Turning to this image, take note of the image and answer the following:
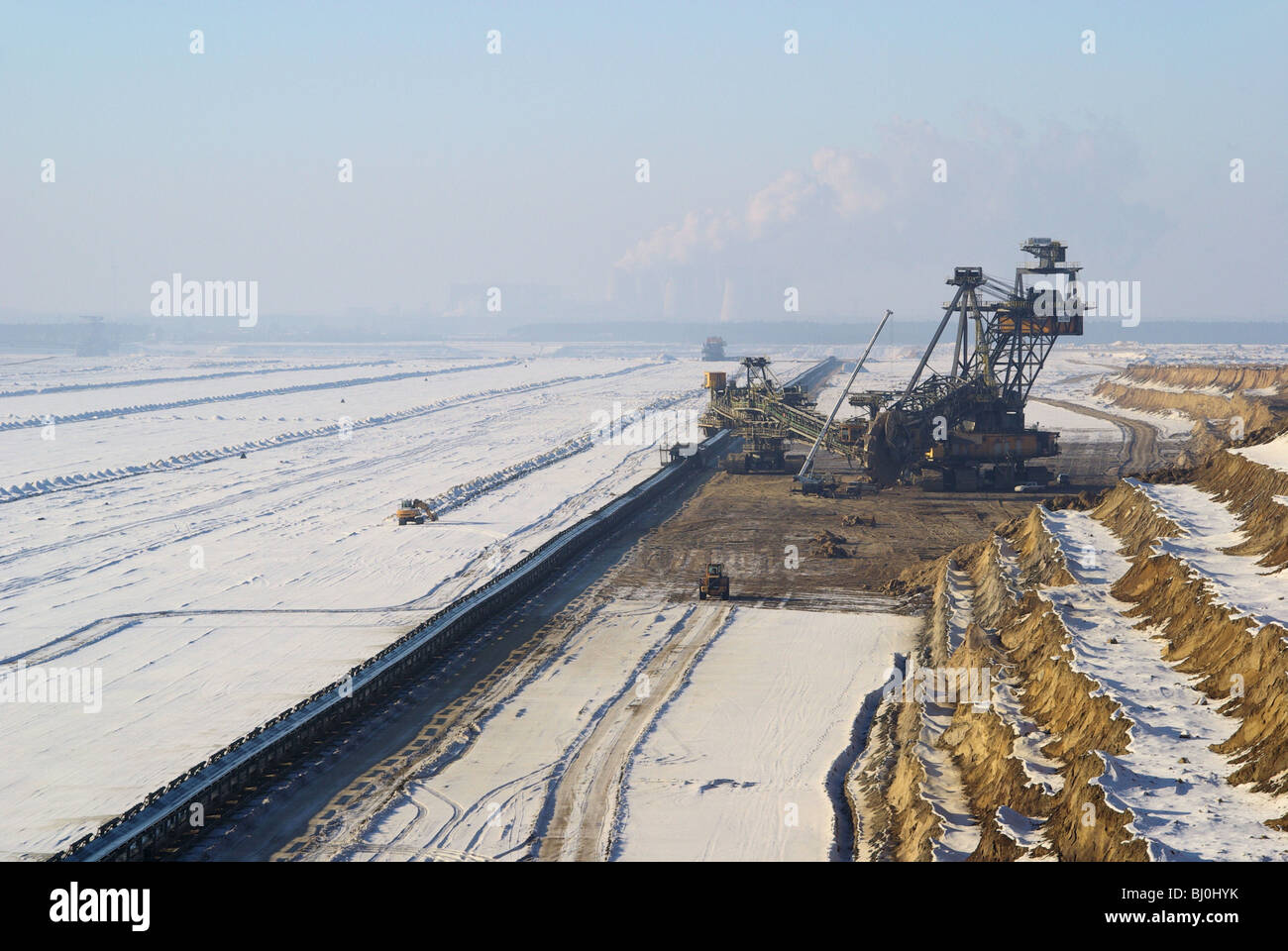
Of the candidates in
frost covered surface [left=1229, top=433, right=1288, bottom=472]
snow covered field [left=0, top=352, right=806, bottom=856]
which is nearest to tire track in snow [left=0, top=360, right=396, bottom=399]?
snow covered field [left=0, top=352, right=806, bottom=856]

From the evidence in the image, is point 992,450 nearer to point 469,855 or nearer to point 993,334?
point 993,334

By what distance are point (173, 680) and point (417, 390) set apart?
412ft

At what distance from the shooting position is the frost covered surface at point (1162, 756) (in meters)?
18.0

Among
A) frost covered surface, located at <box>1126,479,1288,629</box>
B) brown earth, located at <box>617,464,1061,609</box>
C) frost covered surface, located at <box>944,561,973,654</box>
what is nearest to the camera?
frost covered surface, located at <box>1126,479,1288,629</box>

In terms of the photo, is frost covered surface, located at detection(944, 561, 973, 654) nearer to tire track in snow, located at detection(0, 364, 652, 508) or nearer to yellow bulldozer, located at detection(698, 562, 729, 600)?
yellow bulldozer, located at detection(698, 562, 729, 600)

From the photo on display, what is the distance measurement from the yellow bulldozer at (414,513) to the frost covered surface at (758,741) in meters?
22.7

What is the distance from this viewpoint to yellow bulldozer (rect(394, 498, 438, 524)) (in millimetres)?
57031

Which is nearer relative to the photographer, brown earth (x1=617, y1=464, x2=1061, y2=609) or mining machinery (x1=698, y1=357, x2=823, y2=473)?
brown earth (x1=617, y1=464, x2=1061, y2=609)

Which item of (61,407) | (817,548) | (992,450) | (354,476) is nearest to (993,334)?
(992,450)

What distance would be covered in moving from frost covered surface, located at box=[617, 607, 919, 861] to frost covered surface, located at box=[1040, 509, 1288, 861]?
543 cm

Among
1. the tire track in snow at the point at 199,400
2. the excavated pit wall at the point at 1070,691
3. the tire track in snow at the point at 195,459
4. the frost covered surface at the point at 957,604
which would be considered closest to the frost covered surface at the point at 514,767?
the excavated pit wall at the point at 1070,691

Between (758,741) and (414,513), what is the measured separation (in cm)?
3276

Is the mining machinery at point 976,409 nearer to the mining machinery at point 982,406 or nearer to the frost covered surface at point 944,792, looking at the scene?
the mining machinery at point 982,406

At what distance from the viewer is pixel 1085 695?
82.8 ft
